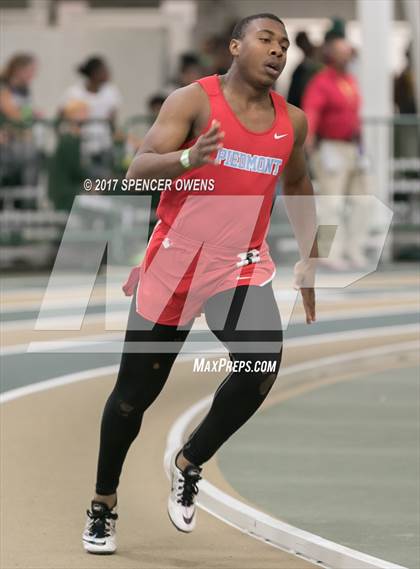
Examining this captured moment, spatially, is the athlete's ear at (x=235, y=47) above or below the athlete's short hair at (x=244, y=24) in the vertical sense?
below

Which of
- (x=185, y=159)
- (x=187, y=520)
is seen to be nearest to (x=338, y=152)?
(x=187, y=520)

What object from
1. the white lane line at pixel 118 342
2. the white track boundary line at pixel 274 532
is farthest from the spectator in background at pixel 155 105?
the white track boundary line at pixel 274 532

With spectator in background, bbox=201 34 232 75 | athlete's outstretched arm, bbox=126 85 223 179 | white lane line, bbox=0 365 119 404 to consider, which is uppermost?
athlete's outstretched arm, bbox=126 85 223 179

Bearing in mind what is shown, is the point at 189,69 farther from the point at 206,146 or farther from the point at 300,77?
the point at 206,146

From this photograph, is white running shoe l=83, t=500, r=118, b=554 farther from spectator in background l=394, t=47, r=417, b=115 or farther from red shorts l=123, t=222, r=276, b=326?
spectator in background l=394, t=47, r=417, b=115

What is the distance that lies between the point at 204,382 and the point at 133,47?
13561 millimetres

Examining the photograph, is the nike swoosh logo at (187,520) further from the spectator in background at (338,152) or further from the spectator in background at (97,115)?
the spectator in background at (97,115)

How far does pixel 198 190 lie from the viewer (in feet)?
22.8

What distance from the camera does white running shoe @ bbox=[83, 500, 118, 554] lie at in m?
7.09

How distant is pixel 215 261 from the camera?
702 centimetres

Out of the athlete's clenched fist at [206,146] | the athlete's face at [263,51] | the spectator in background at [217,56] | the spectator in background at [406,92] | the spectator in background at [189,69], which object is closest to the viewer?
the athlete's clenched fist at [206,146]

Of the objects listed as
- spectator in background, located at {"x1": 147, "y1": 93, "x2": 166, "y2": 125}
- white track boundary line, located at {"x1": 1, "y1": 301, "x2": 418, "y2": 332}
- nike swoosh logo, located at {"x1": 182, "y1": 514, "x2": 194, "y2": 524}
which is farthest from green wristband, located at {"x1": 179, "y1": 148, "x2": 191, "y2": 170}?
spectator in background, located at {"x1": 147, "y1": 93, "x2": 166, "y2": 125}

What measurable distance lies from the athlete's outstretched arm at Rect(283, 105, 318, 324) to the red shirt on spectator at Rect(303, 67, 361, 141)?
1131cm

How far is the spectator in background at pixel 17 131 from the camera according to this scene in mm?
19750
